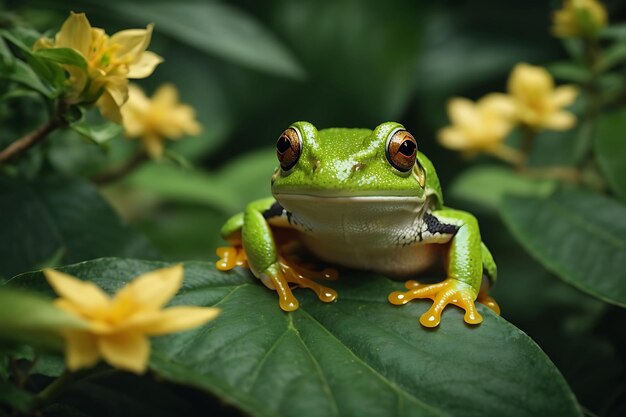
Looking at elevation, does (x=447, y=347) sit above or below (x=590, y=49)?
below

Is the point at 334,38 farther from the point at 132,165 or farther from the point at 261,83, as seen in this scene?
the point at 132,165

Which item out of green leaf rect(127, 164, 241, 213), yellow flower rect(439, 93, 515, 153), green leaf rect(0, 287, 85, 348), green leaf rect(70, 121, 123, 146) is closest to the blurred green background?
green leaf rect(127, 164, 241, 213)

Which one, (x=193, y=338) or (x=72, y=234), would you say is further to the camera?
(x=72, y=234)

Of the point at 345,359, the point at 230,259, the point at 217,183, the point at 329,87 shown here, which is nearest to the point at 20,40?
the point at 230,259

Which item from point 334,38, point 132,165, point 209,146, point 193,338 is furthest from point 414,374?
point 334,38

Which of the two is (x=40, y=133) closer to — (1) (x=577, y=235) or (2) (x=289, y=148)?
(2) (x=289, y=148)

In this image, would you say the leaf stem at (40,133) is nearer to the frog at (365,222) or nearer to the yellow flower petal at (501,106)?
the frog at (365,222)
